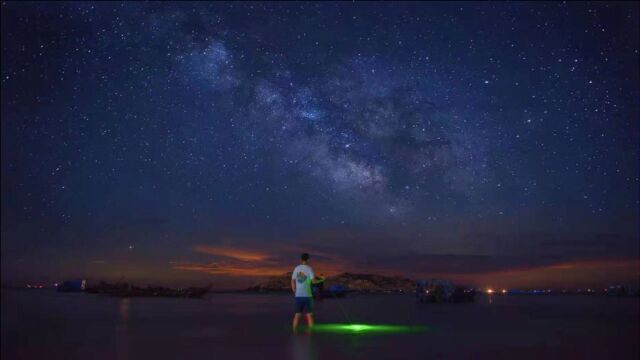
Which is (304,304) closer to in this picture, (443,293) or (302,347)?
(302,347)

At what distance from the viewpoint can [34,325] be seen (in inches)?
701

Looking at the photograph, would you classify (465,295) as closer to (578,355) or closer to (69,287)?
(578,355)

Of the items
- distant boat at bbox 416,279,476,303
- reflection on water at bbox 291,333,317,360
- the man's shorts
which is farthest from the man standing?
distant boat at bbox 416,279,476,303

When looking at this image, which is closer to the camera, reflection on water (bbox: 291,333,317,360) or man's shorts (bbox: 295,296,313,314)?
reflection on water (bbox: 291,333,317,360)

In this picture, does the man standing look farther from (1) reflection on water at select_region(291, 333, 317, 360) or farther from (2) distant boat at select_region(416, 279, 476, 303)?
(2) distant boat at select_region(416, 279, 476, 303)

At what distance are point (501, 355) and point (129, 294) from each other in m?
60.2

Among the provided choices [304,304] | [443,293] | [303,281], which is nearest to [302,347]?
[303,281]

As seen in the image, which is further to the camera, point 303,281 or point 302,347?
point 303,281

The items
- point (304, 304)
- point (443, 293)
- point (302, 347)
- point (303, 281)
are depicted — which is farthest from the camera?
point (443, 293)

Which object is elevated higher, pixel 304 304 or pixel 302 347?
pixel 304 304

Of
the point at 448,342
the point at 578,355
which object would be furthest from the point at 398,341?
the point at 578,355

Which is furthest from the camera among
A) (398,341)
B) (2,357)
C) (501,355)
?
(398,341)

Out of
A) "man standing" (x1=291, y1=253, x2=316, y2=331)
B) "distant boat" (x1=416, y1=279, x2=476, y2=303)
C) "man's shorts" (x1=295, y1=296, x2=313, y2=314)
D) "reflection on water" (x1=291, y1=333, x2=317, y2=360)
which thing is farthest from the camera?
"distant boat" (x1=416, y1=279, x2=476, y2=303)

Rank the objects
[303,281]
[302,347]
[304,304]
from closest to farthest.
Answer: [302,347], [303,281], [304,304]
